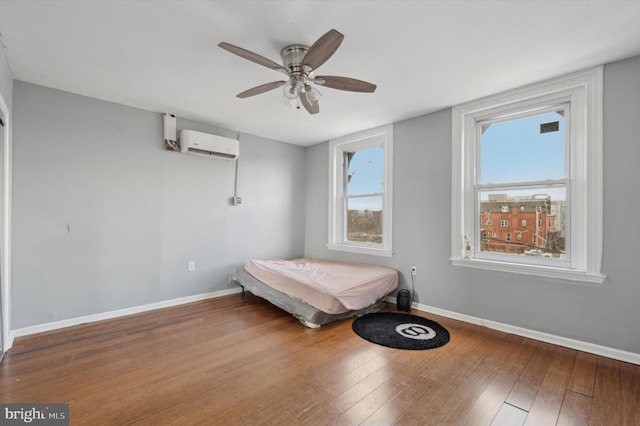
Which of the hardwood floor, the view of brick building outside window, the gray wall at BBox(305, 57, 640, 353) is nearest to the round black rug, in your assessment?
the hardwood floor

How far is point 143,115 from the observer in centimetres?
334

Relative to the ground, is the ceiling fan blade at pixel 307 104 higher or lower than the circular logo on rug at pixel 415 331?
higher

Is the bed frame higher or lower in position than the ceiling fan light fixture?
lower

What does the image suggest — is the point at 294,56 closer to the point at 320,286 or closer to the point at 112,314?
the point at 320,286

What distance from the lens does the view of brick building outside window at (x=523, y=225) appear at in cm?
261

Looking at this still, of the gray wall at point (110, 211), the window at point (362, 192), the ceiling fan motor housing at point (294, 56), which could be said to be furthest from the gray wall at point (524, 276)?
the gray wall at point (110, 211)

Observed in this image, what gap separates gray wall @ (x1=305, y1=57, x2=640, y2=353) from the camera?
2193mm

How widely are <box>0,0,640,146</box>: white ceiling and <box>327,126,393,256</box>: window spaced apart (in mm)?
1108

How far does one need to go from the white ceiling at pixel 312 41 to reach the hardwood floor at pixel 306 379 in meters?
2.42

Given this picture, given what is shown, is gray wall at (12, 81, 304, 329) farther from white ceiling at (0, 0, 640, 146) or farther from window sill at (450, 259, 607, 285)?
window sill at (450, 259, 607, 285)

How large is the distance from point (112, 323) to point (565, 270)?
4450 millimetres

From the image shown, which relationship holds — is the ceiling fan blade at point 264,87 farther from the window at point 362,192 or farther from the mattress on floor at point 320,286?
the window at point 362,192

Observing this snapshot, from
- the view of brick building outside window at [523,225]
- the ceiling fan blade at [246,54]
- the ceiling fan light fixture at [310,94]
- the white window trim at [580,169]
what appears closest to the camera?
the ceiling fan blade at [246,54]

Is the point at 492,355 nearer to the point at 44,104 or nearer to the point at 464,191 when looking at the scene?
the point at 464,191
